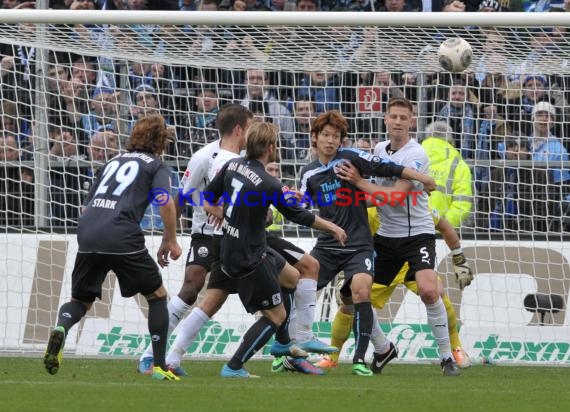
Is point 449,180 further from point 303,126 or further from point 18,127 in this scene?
point 18,127

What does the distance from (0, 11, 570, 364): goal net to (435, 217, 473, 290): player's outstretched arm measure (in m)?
1.06

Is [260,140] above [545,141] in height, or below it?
above

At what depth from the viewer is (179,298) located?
A: 391 inches

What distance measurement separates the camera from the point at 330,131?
32.0 feet

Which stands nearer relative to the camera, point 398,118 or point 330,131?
point 330,131

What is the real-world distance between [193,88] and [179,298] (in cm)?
340

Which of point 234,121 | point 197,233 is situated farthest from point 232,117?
point 197,233

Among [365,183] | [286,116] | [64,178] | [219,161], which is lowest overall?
[64,178]

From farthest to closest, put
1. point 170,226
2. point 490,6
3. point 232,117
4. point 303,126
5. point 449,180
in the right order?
point 490,6 < point 303,126 < point 449,180 < point 232,117 < point 170,226

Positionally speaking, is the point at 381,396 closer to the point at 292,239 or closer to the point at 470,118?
the point at 292,239

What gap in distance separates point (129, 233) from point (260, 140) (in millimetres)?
1197

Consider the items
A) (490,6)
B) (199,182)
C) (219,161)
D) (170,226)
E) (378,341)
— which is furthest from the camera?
(490,6)

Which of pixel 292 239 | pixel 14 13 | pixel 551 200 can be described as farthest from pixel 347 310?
pixel 14 13

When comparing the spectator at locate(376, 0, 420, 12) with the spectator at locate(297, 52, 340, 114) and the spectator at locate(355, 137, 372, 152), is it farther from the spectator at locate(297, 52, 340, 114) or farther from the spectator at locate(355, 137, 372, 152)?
the spectator at locate(355, 137, 372, 152)
